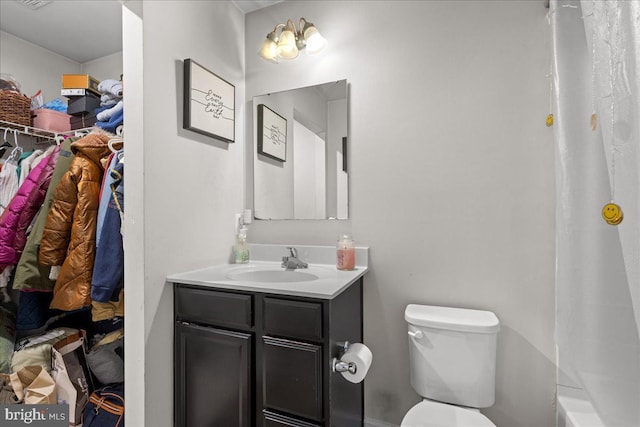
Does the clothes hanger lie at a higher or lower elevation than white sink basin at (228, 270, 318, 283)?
higher

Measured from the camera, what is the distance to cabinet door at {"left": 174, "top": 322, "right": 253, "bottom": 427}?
1.14 metres

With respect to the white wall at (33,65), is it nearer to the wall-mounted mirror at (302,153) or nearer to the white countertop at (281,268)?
the wall-mounted mirror at (302,153)

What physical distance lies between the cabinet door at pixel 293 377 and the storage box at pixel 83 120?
193 centimetres

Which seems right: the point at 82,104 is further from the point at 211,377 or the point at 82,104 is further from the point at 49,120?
the point at 211,377

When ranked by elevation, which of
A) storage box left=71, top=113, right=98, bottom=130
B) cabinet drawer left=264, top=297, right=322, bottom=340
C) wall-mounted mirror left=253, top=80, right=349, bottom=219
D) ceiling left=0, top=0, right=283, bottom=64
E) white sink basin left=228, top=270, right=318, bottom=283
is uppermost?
ceiling left=0, top=0, right=283, bottom=64

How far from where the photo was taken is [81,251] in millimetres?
1348

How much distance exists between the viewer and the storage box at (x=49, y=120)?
6.76ft

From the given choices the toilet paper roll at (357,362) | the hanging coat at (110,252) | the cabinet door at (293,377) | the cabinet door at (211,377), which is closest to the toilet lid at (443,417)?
the toilet paper roll at (357,362)

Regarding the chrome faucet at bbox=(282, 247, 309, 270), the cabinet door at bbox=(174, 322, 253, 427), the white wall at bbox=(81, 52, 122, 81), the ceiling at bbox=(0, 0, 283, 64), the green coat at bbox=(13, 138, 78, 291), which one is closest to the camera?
the cabinet door at bbox=(174, 322, 253, 427)

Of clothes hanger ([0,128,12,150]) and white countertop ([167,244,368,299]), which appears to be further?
clothes hanger ([0,128,12,150])

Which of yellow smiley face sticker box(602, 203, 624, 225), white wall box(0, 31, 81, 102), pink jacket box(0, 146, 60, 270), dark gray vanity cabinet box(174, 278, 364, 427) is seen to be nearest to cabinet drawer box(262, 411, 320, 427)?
dark gray vanity cabinet box(174, 278, 364, 427)

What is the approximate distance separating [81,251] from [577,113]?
1971mm

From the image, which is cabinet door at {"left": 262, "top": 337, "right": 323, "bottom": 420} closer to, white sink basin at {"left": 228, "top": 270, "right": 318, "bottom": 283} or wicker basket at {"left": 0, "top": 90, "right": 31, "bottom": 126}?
white sink basin at {"left": 228, "top": 270, "right": 318, "bottom": 283}

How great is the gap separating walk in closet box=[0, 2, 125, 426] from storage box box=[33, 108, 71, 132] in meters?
0.02
